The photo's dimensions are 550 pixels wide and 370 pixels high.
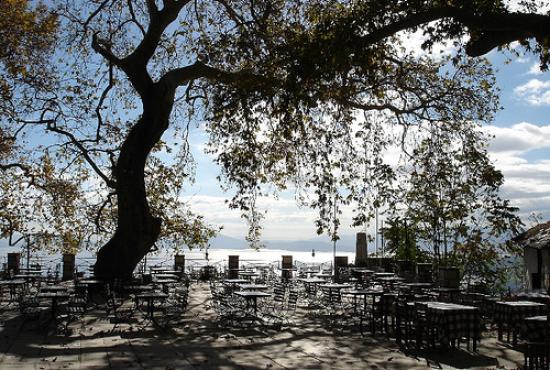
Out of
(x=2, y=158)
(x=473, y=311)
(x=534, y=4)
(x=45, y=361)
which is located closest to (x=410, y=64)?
(x=534, y=4)

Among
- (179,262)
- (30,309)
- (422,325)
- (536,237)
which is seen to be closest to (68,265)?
(179,262)

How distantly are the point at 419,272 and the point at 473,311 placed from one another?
8.88 meters

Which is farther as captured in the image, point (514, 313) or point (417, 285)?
point (417, 285)

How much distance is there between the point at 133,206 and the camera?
1844cm

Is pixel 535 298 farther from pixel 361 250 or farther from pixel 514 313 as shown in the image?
pixel 361 250

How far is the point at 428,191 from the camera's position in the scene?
760 inches

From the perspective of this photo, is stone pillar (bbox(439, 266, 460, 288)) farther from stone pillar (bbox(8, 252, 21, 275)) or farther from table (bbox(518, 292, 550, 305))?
stone pillar (bbox(8, 252, 21, 275))

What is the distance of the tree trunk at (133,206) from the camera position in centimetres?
1839

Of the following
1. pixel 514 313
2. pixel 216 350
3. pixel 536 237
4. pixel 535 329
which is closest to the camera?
pixel 535 329

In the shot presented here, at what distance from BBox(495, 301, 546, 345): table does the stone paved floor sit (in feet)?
1.45

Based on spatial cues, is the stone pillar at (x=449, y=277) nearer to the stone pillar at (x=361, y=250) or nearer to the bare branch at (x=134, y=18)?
the stone pillar at (x=361, y=250)

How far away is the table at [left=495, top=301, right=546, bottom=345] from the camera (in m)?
10.8

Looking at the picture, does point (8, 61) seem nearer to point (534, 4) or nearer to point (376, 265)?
point (534, 4)

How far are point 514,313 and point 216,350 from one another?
563 cm
